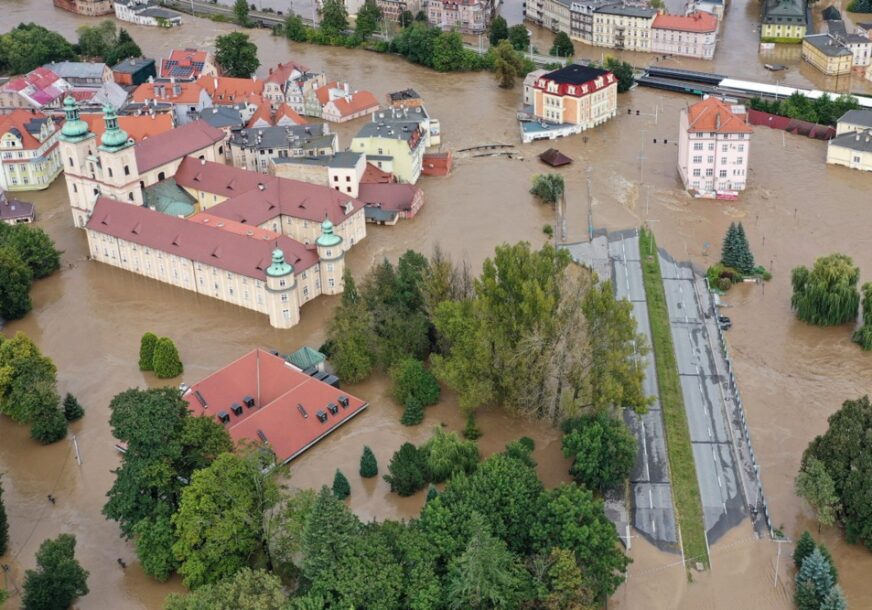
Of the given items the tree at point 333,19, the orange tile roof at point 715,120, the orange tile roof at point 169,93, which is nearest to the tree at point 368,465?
the orange tile roof at point 715,120

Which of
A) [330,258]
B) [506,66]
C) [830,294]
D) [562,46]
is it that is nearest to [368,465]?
[330,258]

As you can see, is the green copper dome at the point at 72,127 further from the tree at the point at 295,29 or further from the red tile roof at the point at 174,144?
the tree at the point at 295,29

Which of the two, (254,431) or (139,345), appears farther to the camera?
(139,345)

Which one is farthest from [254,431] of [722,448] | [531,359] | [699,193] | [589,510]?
[699,193]

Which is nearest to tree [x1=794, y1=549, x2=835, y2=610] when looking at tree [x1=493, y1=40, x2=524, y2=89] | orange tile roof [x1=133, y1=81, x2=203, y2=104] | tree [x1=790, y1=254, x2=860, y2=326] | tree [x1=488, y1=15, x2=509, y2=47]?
tree [x1=790, y1=254, x2=860, y2=326]

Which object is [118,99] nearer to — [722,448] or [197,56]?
[197,56]

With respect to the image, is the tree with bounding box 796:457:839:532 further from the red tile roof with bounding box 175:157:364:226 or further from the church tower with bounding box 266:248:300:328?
the red tile roof with bounding box 175:157:364:226

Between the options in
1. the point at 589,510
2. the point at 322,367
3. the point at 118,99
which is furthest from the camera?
the point at 118,99
